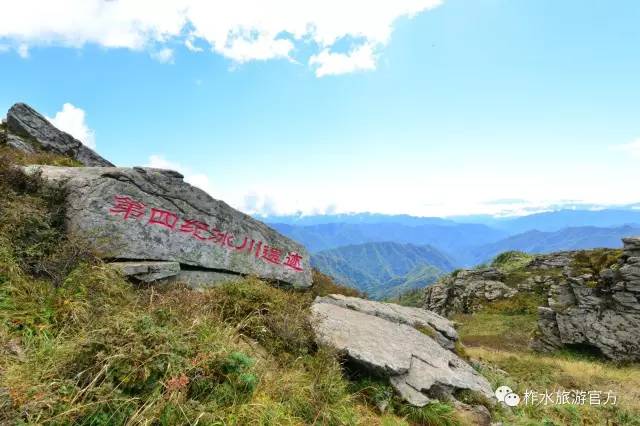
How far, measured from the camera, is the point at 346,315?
40.0ft

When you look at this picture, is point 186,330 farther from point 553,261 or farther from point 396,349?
point 553,261

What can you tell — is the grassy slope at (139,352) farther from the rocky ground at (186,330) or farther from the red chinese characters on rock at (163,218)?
the red chinese characters on rock at (163,218)

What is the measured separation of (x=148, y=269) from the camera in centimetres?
1121

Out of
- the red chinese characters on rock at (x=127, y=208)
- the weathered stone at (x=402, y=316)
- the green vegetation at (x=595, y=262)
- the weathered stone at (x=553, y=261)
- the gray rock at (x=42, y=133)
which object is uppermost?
the gray rock at (x=42, y=133)

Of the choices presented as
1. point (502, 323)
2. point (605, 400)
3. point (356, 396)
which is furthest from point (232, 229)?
point (502, 323)

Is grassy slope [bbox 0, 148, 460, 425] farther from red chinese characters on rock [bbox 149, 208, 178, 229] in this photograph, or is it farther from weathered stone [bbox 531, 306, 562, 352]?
weathered stone [bbox 531, 306, 562, 352]

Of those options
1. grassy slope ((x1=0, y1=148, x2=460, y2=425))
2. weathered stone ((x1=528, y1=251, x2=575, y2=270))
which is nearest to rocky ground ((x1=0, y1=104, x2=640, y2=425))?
grassy slope ((x1=0, y1=148, x2=460, y2=425))

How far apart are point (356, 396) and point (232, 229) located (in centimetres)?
768

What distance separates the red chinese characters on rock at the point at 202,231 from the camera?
12.0 metres

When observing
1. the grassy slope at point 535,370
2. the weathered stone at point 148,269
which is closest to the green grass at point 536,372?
the grassy slope at point 535,370

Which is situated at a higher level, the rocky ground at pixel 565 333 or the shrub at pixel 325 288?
the shrub at pixel 325 288

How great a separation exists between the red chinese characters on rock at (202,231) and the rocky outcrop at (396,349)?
91.0 inches

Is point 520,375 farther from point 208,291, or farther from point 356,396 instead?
point 208,291

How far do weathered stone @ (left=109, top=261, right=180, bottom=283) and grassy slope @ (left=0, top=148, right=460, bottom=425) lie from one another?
23.6 inches
